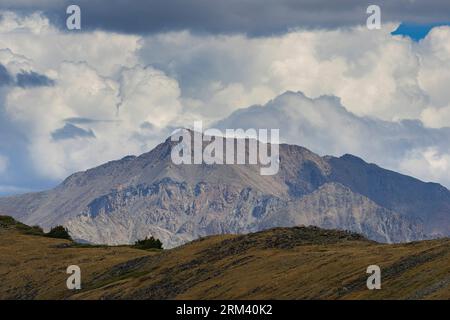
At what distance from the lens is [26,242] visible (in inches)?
7805

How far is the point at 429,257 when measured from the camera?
4498 inches

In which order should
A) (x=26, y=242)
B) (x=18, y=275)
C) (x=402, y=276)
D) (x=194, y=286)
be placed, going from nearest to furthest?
(x=402, y=276) → (x=194, y=286) → (x=18, y=275) → (x=26, y=242)

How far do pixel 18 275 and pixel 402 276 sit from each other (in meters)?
74.9

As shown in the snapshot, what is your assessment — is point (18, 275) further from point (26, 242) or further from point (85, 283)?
point (26, 242)

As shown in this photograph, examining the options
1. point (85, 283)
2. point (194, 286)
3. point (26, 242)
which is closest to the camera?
point (194, 286)

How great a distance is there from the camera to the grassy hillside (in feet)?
364

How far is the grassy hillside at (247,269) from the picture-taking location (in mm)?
111062

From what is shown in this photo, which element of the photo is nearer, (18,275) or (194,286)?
(194,286)

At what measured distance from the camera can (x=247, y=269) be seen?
134 metres
